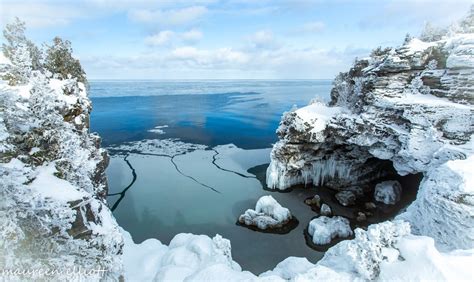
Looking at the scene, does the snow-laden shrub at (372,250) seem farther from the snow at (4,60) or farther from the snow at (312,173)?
the snow at (4,60)

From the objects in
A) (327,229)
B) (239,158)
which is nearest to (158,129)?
(239,158)

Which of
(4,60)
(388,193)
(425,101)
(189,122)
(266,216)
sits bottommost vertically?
(266,216)

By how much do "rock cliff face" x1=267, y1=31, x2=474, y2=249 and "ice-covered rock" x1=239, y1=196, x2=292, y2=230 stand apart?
6.87 metres

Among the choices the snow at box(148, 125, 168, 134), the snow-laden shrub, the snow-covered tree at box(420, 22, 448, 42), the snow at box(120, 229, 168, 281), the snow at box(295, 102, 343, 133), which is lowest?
the snow at box(148, 125, 168, 134)

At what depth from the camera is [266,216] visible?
1048 inches

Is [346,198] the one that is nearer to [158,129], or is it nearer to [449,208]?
Answer: [449,208]

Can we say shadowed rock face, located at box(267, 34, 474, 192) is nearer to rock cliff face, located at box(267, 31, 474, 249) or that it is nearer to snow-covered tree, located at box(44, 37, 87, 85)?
rock cliff face, located at box(267, 31, 474, 249)

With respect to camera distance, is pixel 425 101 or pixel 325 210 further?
pixel 325 210

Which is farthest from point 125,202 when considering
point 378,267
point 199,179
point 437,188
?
point 437,188

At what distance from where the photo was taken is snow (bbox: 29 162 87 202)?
445 inches

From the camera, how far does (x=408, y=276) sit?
1177 centimetres

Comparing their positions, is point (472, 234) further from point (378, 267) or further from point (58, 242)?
point (58, 242)

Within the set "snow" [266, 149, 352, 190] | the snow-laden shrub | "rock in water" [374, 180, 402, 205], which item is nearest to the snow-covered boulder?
"rock in water" [374, 180, 402, 205]

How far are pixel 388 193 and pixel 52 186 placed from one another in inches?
1257
